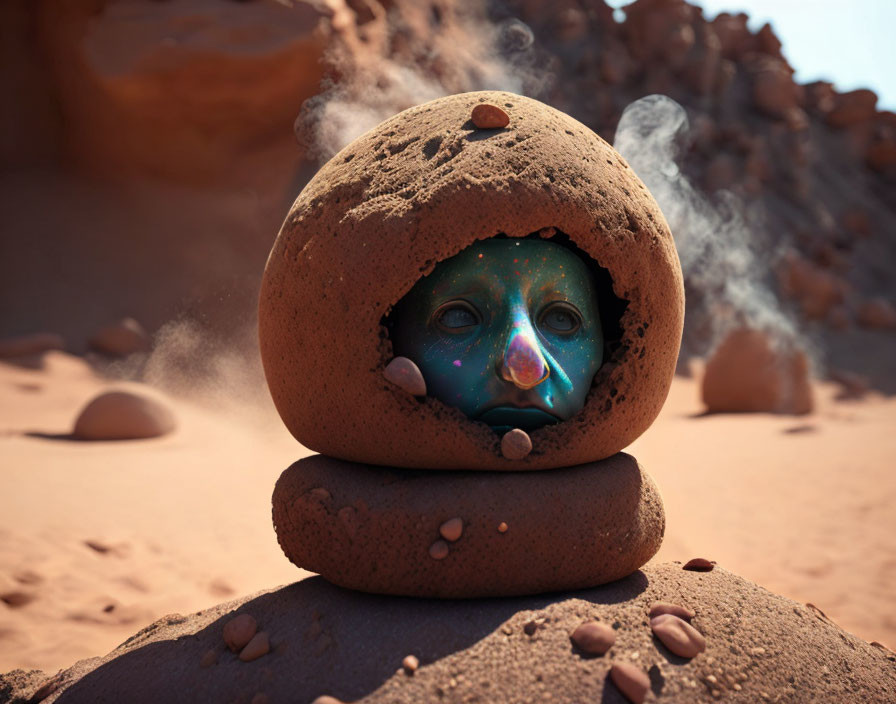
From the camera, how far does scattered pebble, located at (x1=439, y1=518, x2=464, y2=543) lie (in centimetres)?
215

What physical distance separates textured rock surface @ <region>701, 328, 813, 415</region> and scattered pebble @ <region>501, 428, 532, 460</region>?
7.74 meters

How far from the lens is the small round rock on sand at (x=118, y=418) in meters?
7.05

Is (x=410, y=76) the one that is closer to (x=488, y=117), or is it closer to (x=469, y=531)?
(x=488, y=117)

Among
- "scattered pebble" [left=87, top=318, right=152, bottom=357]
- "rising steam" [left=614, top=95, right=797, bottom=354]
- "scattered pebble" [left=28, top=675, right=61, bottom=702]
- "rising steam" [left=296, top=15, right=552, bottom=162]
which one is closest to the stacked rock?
"scattered pebble" [left=28, top=675, right=61, bottom=702]

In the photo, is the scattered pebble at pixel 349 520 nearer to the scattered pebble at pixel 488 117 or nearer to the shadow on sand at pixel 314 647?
the shadow on sand at pixel 314 647

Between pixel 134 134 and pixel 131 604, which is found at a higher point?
pixel 134 134

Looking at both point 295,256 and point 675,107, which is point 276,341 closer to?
point 295,256

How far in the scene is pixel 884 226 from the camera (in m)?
17.2

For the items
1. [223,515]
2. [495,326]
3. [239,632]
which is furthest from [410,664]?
[223,515]

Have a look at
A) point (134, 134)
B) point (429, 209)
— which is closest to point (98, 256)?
point (134, 134)

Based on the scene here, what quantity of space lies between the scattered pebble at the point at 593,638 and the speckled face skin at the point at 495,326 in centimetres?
57

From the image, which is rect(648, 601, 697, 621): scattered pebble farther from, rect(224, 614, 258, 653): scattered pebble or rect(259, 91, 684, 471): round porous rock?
rect(224, 614, 258, 653): scattered pebble

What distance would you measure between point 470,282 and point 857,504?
469cm

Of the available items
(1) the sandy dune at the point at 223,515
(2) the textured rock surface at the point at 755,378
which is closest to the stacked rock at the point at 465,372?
(1) the sandy dune at the point at 223,515
